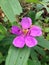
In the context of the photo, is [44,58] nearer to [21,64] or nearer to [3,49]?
[3,49]

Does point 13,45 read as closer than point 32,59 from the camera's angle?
Yes

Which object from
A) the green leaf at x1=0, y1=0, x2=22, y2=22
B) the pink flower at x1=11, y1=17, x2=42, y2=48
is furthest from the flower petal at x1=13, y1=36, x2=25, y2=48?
the green leaf at x1=0, y1=0, x2=22, y2=22

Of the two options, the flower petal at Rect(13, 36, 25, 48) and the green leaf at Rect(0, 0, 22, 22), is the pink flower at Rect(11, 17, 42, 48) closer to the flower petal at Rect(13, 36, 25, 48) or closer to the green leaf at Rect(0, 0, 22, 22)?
the flower petal at Rect(13, 36, 25, 48)

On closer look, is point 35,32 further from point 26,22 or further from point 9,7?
point 9,7

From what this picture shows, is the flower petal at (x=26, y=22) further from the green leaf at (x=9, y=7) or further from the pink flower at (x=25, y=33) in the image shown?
the green leaf at (x=9, y=7)

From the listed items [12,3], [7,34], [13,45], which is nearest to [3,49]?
[7,34]

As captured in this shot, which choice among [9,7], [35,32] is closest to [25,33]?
[35,32]

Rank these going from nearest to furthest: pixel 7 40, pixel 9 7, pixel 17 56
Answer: pixel 9 7 < pixel 17 56 < pixel 7 40

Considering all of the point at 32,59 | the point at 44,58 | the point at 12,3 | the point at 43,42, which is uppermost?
the point at 12,3
